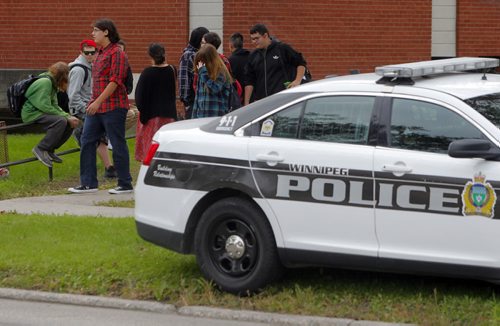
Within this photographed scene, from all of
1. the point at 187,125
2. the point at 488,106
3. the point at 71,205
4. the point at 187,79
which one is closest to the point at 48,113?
the point at 187,79

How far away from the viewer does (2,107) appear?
64.3ft

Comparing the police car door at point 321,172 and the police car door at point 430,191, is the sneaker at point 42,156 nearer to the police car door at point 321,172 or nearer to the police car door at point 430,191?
the police car door at point 321,172

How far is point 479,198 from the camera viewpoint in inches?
264

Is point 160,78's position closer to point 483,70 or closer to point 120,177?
point 120,177

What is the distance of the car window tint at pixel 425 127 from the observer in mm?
7012

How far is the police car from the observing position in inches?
268

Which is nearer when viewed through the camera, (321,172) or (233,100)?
(321,172)

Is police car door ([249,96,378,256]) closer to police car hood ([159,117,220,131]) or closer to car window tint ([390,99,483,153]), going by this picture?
car window tint ([390,99,483,153])

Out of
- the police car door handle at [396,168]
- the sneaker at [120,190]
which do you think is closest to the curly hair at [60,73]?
the sneaker at [120,190]

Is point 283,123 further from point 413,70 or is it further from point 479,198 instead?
point 479,198

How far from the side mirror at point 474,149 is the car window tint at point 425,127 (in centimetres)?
20

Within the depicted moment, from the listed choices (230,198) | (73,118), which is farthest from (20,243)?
(73,118)

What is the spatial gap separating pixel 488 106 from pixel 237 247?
2014 millimetres

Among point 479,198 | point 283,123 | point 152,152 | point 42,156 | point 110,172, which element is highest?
point 283,123
